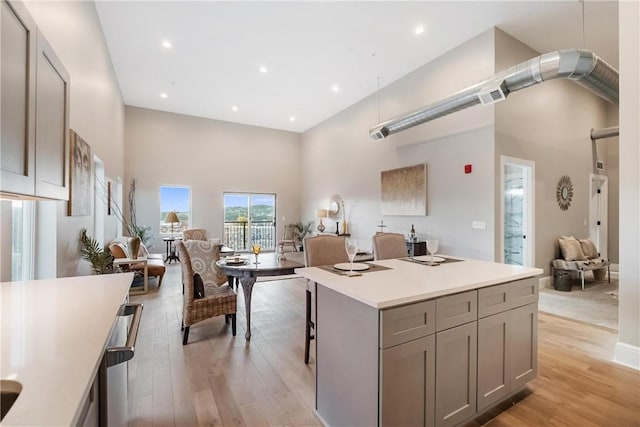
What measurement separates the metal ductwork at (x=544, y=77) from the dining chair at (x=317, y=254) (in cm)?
278

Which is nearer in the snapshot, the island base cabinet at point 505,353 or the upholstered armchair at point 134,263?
the island base cabinet at point 505,353

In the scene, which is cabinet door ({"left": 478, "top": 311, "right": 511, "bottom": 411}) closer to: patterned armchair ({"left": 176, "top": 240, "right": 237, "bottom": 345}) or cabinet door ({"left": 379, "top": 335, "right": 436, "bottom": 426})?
cabinet door ({"left": 379, "top": 335, "right": 436, "bottom": 426})

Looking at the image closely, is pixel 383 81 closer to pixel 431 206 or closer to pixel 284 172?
pixel 431 206

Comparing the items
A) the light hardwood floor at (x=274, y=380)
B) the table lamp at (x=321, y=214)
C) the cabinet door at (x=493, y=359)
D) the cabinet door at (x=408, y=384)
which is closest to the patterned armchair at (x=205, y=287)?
the light hardwood floor at (x=274, y=380)

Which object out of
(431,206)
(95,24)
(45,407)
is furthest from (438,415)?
(95,24)

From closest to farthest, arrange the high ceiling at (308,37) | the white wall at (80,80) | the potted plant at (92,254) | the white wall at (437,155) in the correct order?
1. the white wall at (80,80)
2. the potted plant at (92,254)
3. the high ceiling at (308,37)
4. the white wall at (437,155)

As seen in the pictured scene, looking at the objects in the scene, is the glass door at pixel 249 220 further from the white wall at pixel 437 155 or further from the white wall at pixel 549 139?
the white wall at pixel 549 139

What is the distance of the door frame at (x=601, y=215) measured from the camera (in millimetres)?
5984

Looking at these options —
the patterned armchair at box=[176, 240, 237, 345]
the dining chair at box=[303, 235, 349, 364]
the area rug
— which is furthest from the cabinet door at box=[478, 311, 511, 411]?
the area rug

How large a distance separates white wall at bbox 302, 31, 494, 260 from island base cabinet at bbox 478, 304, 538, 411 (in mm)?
2381

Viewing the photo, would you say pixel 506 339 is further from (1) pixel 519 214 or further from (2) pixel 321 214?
(2) pixel 321 214

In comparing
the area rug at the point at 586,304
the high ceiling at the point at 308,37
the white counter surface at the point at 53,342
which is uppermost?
the high ceiling at the point at 308,37

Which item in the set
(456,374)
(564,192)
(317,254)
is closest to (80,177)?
(317,254)

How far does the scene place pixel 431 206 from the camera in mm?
5066
